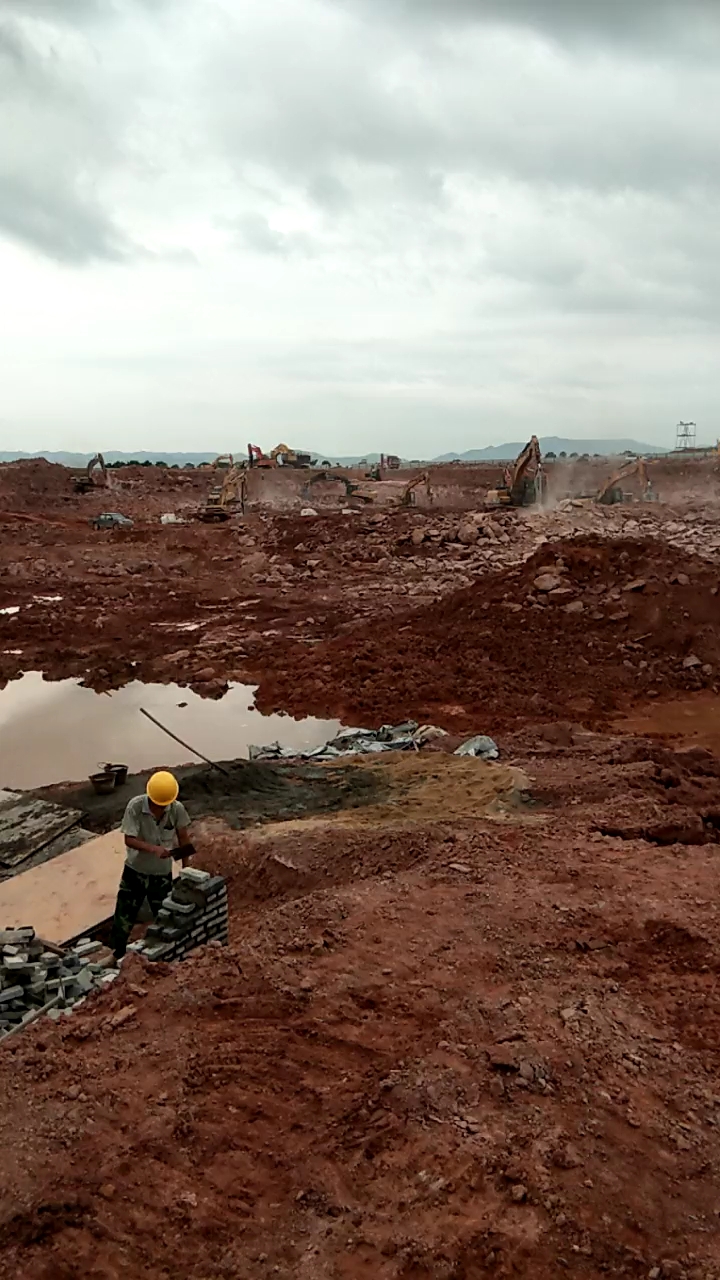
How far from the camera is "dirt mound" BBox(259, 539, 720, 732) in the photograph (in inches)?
450

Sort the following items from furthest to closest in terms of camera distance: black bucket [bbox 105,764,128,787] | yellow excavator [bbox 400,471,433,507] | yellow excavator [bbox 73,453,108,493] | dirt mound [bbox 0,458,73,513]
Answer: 1. yellow excavator [bbox 73,453,108,493]
2. dirt mound [bbox 0,458,73,513]
3. yellow excavator [bbox 400,471,433,507]
4. black bucket [bbox 105,764,128,787]

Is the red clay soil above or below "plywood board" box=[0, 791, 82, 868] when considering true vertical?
above

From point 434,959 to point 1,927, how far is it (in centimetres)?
299

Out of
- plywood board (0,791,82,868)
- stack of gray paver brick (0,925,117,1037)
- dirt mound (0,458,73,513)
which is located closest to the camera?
stack of gray paver brick (0,925,117,1037)

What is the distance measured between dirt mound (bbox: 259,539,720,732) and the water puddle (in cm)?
59

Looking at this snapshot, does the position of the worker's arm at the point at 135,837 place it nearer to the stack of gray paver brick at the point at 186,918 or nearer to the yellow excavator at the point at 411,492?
A: the stack of gray paver brick at the point at 186,918

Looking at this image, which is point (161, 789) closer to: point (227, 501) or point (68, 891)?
point (68, 891)

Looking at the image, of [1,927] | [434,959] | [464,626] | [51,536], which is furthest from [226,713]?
[51,536]

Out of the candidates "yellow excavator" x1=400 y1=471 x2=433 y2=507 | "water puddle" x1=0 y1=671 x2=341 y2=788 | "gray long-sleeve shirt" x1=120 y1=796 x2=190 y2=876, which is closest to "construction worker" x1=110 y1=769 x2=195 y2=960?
"gray long-sleeve shirt" x1=120 y1=796 x2=190 y2=876

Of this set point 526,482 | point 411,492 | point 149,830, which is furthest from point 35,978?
point 411,492

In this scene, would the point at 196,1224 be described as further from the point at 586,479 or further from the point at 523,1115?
the point at 586,479

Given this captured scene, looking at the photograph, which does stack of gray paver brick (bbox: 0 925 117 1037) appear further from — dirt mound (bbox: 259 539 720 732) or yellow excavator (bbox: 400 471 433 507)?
yellow excavator (bbox: 400 471 433 507)

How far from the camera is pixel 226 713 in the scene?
1160 cm

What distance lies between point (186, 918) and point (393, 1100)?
1.81 m
